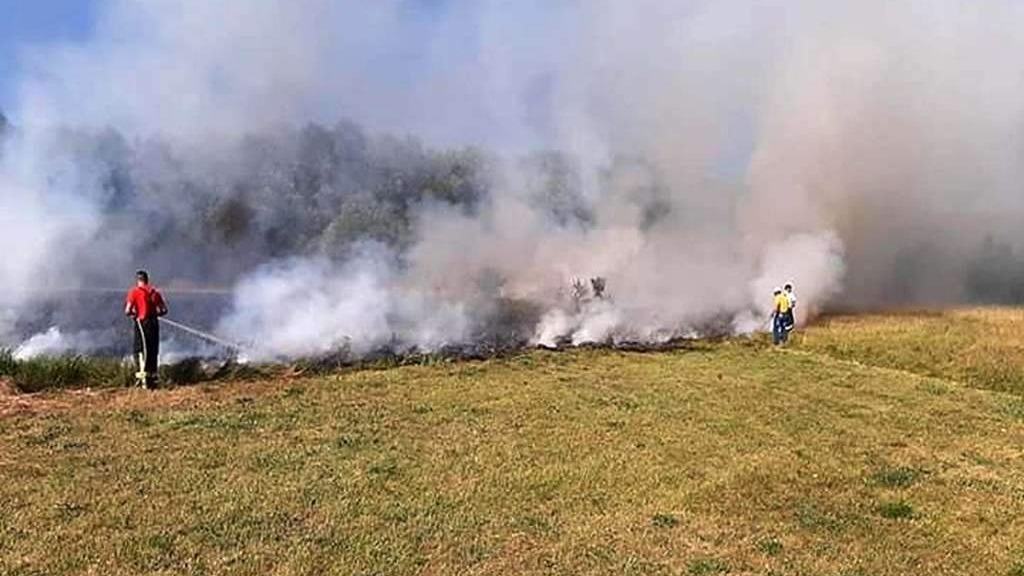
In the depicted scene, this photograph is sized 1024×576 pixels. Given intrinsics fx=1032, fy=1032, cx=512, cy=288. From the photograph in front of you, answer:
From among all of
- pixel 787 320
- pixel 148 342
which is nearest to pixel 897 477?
pixel 148 342

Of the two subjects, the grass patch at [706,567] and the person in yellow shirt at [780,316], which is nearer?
the grass patch at [706,567]

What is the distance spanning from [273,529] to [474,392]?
29.0ft

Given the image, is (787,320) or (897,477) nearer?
(897,477)

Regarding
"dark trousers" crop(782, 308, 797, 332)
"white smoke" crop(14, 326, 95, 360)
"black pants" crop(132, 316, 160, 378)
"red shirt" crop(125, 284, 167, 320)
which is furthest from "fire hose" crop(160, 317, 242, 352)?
"dark trousers" crop(782, 308, 797, 332)

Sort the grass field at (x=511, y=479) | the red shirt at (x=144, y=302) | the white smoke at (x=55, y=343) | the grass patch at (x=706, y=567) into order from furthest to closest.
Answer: the white smoke at (x=55, y=343) → the red shirt at (x=144, y=302) → the grass field at (x=511, y=479) → the grass patch at (x=706, y=567)

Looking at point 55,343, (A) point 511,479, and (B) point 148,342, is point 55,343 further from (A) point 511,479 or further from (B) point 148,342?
(A) point 511,479

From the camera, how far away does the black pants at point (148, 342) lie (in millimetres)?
17672

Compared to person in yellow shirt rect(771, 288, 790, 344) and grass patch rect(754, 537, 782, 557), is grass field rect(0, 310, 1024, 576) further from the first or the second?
person in yellow shirt rect(771, 288, 790, 344)

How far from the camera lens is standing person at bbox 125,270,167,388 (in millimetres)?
17688

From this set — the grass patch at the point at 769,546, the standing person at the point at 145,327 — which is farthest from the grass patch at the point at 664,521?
the standing person at the point at 145,327

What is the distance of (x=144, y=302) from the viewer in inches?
715

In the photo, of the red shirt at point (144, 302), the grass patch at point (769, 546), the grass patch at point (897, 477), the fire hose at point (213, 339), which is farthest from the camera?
the fire hose at point (213, 339)

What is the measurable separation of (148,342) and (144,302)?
840 millimetres

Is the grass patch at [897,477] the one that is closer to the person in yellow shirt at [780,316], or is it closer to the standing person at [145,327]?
the standing person at [145,327]
